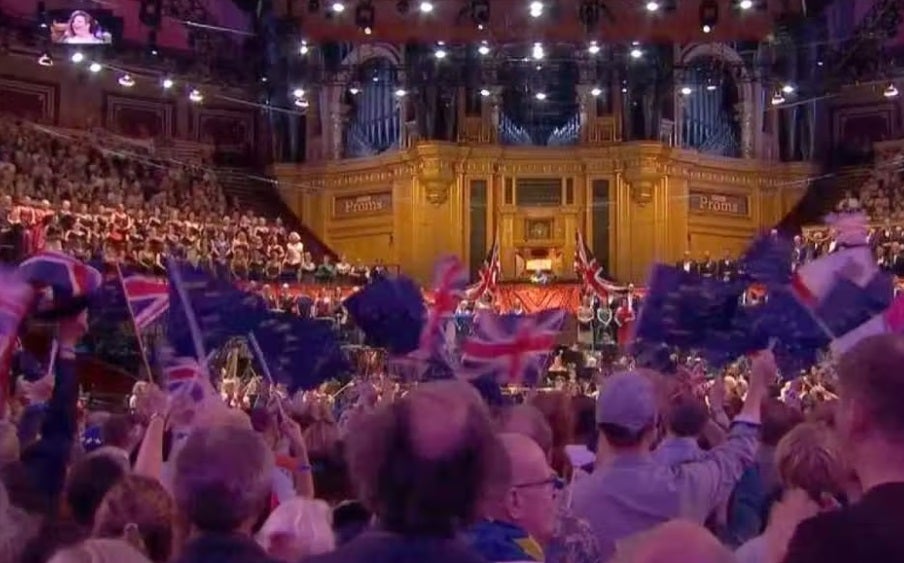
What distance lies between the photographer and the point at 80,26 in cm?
2750

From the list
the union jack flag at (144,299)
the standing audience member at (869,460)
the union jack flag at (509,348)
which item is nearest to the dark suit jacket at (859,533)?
the standing audience member at (869,460)

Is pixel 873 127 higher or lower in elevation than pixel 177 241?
higher

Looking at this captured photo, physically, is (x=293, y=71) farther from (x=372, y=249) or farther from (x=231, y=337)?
(x=231, y=337)

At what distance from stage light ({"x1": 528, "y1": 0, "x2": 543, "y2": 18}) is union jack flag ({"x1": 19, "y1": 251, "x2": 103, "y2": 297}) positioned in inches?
896

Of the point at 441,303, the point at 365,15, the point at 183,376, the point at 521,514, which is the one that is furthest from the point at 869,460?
the point at 365,15

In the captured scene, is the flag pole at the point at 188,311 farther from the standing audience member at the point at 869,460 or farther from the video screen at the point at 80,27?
the video screen at the point at 80,27

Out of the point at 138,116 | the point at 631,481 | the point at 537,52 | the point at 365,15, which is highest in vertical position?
the point at 365,15

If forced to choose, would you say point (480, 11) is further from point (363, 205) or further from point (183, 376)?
point (183, 376)

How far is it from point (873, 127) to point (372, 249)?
10.7 m

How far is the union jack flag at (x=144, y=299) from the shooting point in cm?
1069

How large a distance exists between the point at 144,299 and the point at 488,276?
19893mm

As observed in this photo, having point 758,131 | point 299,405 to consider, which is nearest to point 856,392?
point 299,405

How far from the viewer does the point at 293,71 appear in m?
33.0

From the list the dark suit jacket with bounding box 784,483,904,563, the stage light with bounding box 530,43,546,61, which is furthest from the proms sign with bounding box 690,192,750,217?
the dark suit jacket with bounding box 784,483,904,563
